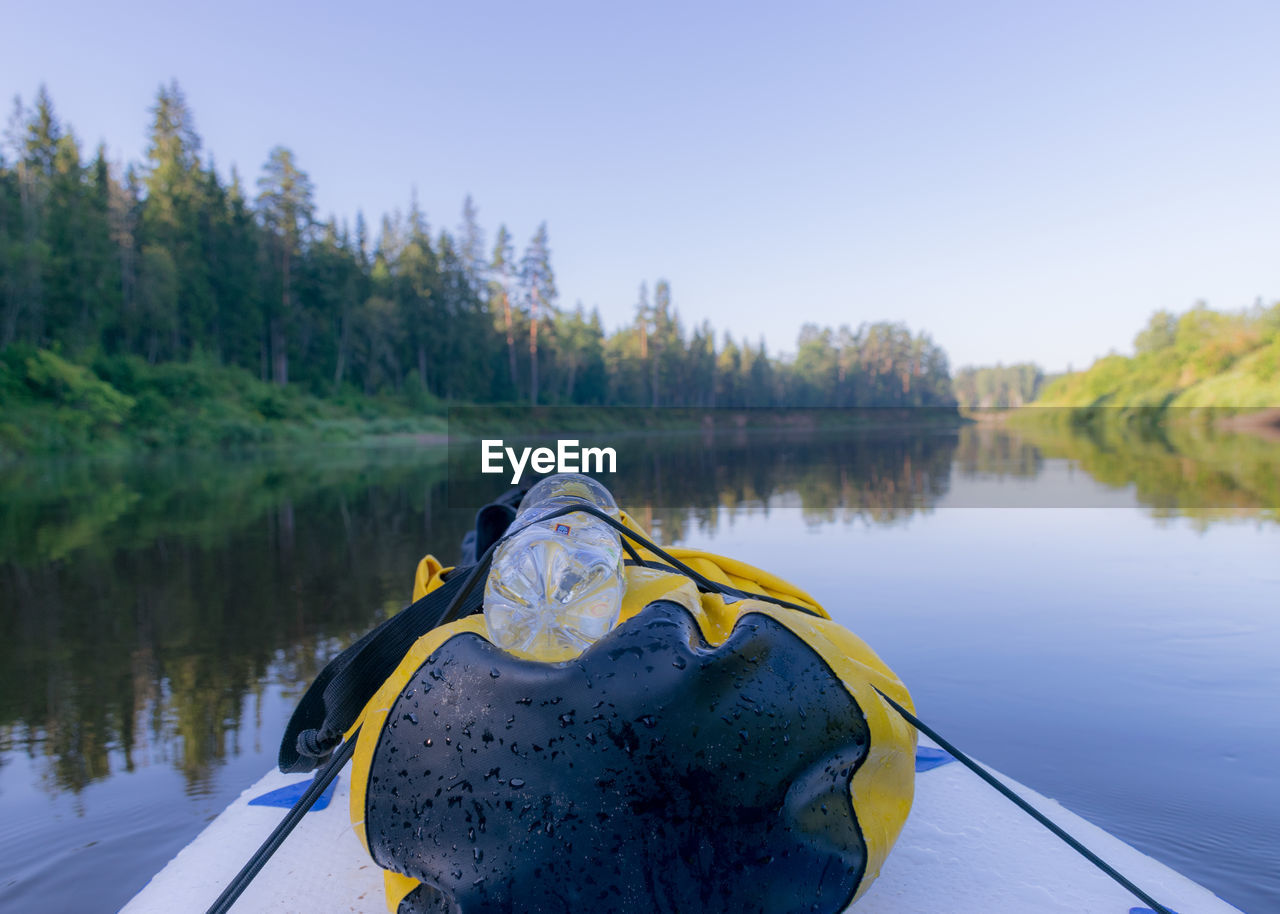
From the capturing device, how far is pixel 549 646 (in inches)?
49.8

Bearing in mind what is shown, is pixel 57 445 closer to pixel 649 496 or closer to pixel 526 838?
pixel 649 496

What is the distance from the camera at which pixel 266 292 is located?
4462 cm

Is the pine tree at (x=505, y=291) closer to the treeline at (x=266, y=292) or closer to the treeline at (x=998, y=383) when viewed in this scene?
the treeline at (x=266, y=292)

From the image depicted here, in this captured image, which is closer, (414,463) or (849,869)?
(849,869)

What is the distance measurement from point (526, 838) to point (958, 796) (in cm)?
140

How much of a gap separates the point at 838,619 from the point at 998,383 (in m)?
160

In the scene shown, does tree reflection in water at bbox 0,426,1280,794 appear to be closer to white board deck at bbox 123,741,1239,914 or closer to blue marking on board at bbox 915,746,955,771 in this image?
white board deck at bbox 123,741,1239,914

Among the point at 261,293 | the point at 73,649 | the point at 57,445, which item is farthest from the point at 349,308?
the point at 73,649

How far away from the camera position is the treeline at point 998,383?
464ft

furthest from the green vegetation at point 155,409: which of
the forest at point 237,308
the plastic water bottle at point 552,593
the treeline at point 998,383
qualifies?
the treeline at point 998,383

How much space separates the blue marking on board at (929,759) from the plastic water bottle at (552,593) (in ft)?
4.38

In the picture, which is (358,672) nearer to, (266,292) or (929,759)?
(929,759)

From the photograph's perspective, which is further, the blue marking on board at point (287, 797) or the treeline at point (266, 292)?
the treeline at point (266, 292)

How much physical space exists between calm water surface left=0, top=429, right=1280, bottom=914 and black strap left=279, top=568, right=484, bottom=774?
3.82ft
